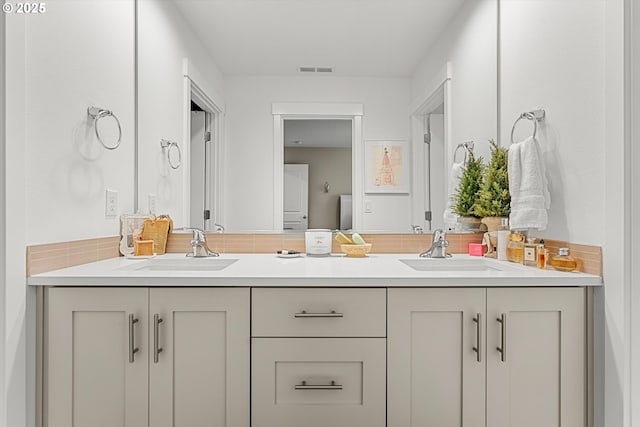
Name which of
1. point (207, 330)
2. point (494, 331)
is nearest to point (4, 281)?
point (207, 330)

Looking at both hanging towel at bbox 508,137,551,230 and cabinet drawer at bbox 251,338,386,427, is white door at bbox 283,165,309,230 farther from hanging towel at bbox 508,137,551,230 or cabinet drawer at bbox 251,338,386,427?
hanging towel at bbox 508,137,551,230

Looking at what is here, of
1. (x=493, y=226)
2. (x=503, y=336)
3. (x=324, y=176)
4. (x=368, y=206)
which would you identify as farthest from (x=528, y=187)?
(x=324, y=176)

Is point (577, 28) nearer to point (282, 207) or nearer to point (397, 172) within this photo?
point (397, 172)

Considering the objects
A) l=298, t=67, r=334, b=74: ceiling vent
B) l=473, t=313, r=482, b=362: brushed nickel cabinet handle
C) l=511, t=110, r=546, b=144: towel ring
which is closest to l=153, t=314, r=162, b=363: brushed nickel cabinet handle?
l=473, t=313, r=482, b=362: brushed nickel cabinet handle

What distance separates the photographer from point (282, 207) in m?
1.89

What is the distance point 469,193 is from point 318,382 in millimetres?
1153

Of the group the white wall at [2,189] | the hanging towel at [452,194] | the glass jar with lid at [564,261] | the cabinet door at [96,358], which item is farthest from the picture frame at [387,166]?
the white wall at [2,189]

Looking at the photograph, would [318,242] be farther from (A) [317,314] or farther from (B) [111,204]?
(B) [111,204]

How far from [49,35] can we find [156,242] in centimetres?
94

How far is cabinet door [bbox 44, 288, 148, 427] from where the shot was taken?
49.1 inches

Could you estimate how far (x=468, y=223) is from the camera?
193 centimetres

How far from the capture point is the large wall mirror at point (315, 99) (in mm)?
1875

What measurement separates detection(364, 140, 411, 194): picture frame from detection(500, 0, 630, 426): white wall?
543mm

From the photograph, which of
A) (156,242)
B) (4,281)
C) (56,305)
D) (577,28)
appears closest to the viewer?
(4,281)
